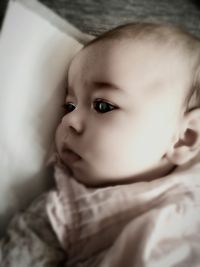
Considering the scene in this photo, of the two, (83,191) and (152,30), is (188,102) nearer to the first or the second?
(152,30)

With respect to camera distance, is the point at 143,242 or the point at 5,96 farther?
the point at 5,96

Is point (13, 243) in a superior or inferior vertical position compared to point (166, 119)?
inferior

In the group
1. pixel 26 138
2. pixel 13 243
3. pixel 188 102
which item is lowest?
pixel 13 243

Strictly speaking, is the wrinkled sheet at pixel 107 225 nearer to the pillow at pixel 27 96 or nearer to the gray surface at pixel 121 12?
the pillow at pixel 27 96

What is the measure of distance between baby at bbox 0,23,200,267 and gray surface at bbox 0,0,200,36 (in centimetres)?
14

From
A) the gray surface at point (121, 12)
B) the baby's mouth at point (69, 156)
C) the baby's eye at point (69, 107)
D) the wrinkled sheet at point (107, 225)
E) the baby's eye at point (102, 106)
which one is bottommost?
the wrinkled sheet at point (107, 225)

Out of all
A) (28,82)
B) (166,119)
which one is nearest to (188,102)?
(166,119)

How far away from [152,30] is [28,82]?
0.83ft

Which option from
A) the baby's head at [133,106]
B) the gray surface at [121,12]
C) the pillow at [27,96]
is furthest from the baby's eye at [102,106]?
the gray surface at [121,12]

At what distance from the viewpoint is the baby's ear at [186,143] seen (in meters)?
0.83

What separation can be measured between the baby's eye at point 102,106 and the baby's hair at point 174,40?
12 cm

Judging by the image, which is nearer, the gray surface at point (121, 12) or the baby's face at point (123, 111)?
the baby's face at point (123, 111)

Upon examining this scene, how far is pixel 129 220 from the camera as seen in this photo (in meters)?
0.79

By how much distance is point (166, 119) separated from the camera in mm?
820
